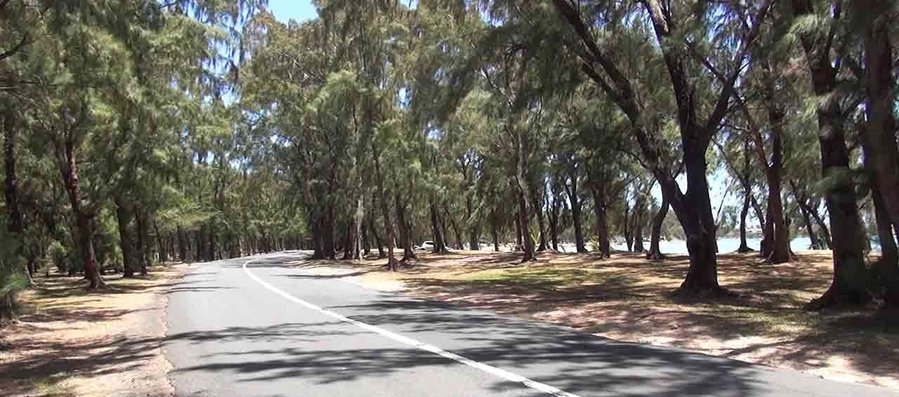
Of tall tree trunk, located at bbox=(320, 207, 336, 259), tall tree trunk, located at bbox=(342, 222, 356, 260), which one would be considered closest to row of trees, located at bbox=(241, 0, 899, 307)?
tall tree trunk, located at bbox=(320, 207, 336, 259)

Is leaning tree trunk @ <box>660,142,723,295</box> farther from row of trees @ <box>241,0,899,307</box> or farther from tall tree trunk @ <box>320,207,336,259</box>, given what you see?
tall tree trunk @ <box>320,207,336,259</box>

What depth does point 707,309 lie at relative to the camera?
1521 cm

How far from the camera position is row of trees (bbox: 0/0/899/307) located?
13.0 metres

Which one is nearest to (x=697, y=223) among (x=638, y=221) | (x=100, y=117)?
(x=100, y=117)

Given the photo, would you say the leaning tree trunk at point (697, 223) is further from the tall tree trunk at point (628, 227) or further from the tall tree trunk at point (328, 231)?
Answer: the tall tree trunk at point (328, 231)

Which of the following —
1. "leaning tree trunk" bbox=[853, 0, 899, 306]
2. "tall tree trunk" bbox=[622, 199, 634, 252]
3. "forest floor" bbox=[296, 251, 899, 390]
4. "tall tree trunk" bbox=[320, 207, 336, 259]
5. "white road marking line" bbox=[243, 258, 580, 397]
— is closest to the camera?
"white road marking line" bbox=[243, 258, 580, 397]

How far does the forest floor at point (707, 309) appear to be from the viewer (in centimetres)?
976

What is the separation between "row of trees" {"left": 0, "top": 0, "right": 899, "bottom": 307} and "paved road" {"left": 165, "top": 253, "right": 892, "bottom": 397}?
188 inches

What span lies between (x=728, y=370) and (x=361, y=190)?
34043 millimetres

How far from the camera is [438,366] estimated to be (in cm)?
893

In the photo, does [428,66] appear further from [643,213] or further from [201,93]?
[643,213]

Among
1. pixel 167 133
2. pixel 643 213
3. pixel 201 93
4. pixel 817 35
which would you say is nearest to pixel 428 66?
pixel 201 93

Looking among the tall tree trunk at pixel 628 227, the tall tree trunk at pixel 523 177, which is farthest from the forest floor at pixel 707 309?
the tall tree trunk at pixel 628 227

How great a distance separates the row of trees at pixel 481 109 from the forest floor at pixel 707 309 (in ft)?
4.52
